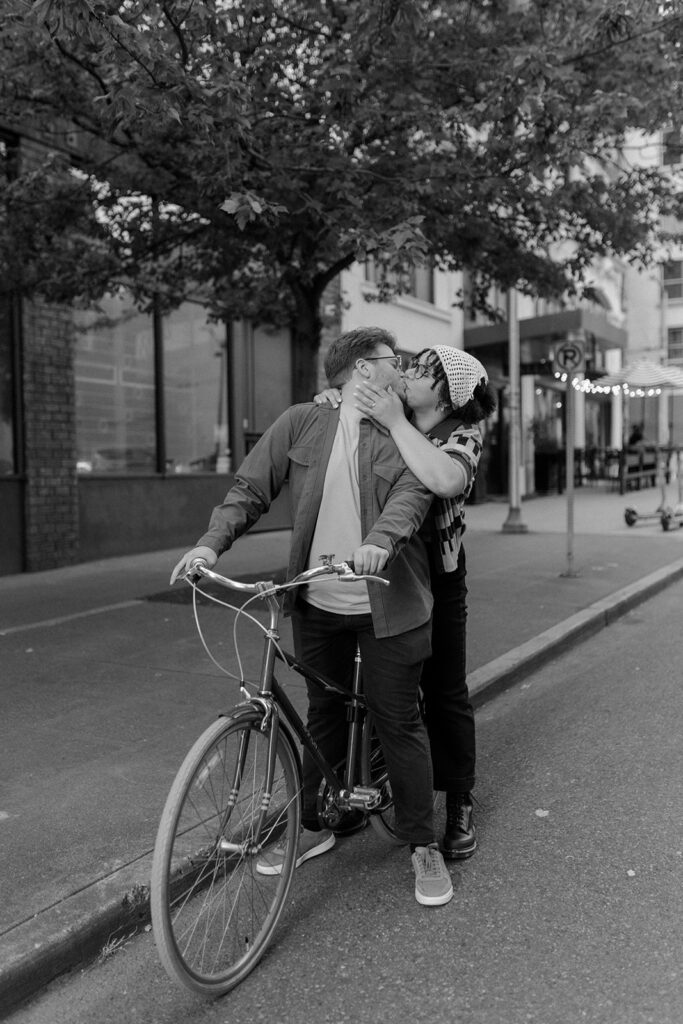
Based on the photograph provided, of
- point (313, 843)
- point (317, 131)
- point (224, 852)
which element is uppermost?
point (317, 131)

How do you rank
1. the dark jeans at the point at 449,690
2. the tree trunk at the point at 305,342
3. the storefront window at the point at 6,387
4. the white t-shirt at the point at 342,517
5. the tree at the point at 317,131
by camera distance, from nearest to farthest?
1. the white t-shirt at the point at 342,517
2. the dark jeans at the point at 449,690
3. the tree at the point at 317,131
4. the tree trunk at the point at 305,342
5. the storefront window at the point at 6,387

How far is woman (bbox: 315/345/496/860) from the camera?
9.53 ft

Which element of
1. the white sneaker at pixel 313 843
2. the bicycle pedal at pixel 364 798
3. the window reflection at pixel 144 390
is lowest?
the white sneaker at pixel 313 843

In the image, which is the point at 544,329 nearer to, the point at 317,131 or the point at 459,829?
the point at 317,131

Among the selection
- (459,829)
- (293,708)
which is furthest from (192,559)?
(459,829)

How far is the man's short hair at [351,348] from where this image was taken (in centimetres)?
302

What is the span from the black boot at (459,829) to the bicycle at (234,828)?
61 centimetres

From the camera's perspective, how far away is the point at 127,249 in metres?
8.86

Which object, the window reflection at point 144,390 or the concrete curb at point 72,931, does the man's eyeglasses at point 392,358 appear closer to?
the concrete curb at point 72,931

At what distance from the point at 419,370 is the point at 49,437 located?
8.21 meters

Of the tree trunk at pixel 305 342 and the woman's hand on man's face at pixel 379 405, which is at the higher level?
the tree trunk at pixel 305 342

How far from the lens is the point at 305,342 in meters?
8.86

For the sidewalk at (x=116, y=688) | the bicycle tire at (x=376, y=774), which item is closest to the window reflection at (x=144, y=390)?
the sidewalk at (x=116, y=688)

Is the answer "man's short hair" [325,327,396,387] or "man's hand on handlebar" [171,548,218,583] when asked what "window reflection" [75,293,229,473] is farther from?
"man's hand on handlebar" [171,548,218,583]
